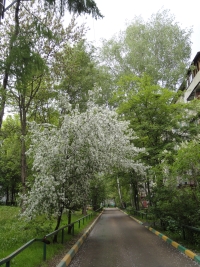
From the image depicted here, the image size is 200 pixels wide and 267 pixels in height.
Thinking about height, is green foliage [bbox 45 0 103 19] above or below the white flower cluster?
above

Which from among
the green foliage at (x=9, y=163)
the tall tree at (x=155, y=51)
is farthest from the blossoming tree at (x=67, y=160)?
the green foliage at (x=9, y=163)

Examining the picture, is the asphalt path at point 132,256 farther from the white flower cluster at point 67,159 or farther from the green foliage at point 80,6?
the green foliage at point 80,6

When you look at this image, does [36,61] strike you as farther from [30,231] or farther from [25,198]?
[30,231]

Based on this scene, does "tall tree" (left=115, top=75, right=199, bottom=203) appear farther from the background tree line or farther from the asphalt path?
the asphalt path

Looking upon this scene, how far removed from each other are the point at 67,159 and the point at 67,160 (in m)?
0.13

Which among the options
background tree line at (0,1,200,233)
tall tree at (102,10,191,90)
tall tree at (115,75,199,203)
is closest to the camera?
background tree line at (0,1,200,233)

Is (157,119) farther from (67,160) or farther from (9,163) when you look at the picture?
(9,163)

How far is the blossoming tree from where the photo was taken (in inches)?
427

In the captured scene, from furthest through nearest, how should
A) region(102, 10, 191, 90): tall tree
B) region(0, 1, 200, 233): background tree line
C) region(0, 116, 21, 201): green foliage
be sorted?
1. region(0, 116, 21, 201): green foliage
2. region(102, 10, 191, 90): tall tree
3. region(0, 1, 200, 233): background tree line

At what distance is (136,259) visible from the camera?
8.98m

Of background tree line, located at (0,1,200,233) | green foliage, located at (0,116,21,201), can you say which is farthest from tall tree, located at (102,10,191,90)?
green foliage, located at (0,116,21,201)

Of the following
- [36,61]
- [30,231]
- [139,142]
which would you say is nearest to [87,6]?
[36,61]

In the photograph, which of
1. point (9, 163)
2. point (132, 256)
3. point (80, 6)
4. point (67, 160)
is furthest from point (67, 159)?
point (9, 163)

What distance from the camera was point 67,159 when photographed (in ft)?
37.8
